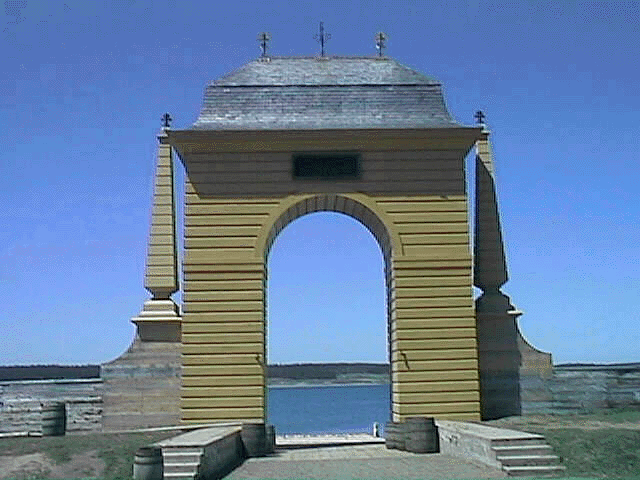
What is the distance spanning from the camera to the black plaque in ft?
74.9

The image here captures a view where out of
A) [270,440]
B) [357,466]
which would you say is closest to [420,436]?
[357,466]

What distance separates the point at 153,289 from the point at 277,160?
4.55 metres

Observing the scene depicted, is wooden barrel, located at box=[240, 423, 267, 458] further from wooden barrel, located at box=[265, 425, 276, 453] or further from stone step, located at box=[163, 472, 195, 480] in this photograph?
stone step, located at box=[163, 472, 195, 480]

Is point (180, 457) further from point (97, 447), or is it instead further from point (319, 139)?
point (319, 139)

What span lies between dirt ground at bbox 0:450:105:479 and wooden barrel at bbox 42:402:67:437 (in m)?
4.69

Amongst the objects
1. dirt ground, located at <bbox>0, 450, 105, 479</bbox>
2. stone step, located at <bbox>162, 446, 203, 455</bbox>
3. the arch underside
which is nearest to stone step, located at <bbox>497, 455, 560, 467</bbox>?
stone step, located at <bbox>162, 446, 203, 455</bbox>

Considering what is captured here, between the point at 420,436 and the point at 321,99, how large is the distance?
29.7 feet

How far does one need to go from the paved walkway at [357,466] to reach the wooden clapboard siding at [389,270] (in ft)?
6.22

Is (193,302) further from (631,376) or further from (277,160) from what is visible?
(631,376)

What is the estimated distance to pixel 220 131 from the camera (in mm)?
22500

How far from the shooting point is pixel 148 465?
13586mm

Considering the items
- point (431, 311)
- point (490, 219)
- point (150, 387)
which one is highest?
point (490, 219)

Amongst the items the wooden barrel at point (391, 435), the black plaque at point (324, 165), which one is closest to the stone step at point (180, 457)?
the wooden barrel at point (391, 435)

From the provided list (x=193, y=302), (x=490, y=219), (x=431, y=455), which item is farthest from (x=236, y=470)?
(x=490, y=219)
